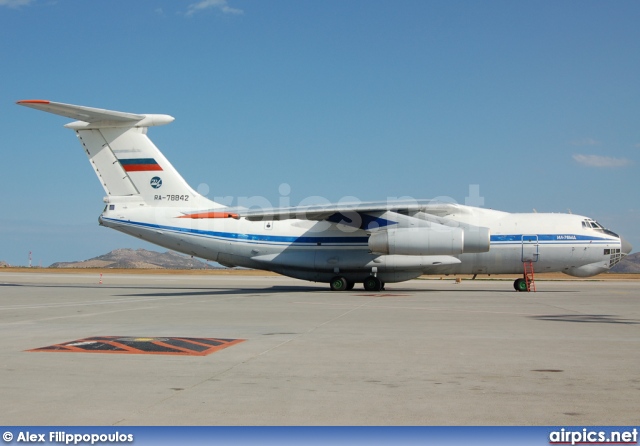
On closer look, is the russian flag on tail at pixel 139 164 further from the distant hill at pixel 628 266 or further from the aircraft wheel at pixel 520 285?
the distant hill at pixel 628 266

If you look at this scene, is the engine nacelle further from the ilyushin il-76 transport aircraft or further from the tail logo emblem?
the tail logo emblem

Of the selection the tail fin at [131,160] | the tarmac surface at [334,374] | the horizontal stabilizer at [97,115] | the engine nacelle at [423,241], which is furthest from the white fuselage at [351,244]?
the tarmac surface at [334,374]

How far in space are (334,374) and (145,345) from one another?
3.19 m

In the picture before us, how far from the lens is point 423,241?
21.4 meters

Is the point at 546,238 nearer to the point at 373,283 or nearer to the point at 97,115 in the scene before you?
the point at 373,283

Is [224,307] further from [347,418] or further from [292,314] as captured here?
[347,418]

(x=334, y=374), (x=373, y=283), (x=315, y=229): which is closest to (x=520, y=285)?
(x=373, y=283)

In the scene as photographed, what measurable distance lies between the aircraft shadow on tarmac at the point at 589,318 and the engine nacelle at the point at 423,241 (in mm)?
8182

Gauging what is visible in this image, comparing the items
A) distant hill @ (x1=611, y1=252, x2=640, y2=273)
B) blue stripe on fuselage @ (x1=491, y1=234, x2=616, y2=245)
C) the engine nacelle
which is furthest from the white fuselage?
distant hill @ (x1=611, y1=252, x2=640, y2=273)

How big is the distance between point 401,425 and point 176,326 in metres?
7.18

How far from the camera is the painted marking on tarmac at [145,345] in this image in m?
7.81

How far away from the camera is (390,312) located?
1404cm

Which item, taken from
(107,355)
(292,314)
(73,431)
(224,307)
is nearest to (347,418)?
(73,431)

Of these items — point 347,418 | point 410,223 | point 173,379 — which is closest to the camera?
point 347,418
